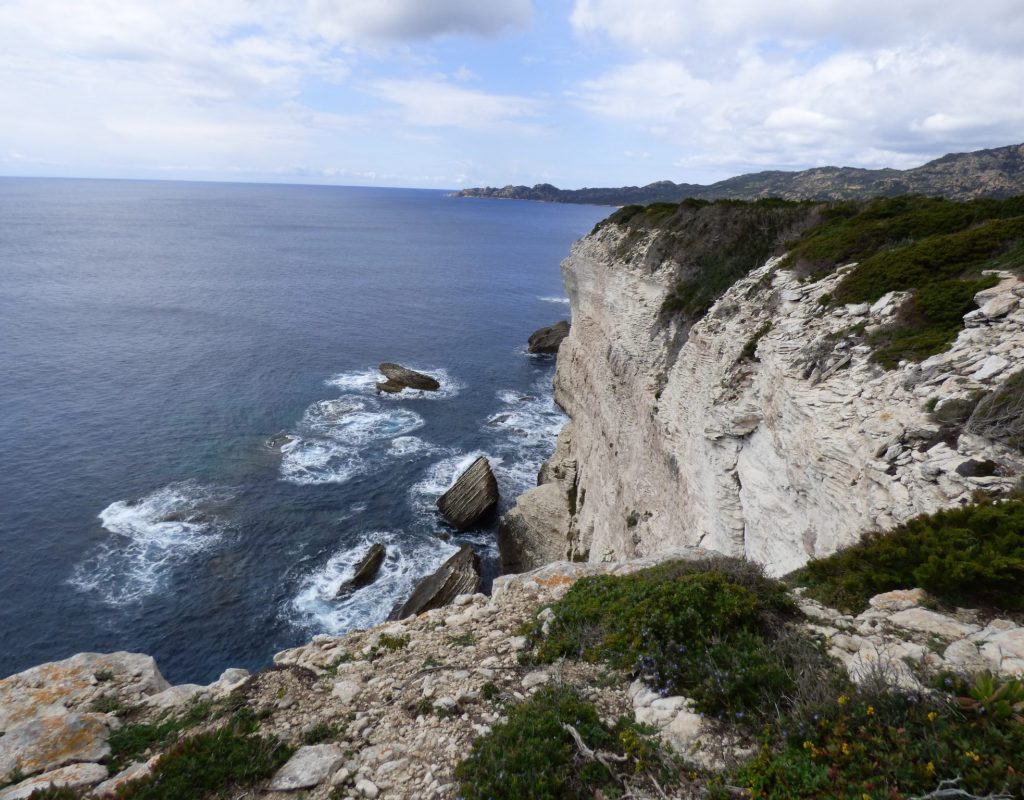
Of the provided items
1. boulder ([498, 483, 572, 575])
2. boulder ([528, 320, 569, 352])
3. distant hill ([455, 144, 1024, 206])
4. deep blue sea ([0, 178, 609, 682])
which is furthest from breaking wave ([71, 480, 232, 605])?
distant hill ([455, 144, 1024, 206])

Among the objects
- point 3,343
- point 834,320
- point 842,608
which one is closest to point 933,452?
point 842,608

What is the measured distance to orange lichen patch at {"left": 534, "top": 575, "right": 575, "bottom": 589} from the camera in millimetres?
10594

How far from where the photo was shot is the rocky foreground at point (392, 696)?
5930mm

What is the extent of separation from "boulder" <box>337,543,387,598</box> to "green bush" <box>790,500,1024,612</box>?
25.2m

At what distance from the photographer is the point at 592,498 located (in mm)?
32000

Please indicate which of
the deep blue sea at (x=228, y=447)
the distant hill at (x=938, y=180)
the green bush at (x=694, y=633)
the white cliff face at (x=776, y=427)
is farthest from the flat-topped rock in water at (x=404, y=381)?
the green bush at (x=694, y=633)

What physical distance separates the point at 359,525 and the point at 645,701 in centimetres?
2998

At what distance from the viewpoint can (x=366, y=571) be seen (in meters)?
29.8

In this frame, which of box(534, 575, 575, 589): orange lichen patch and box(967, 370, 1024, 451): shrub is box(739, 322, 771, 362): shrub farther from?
box(534, 575, 575, 589): orange lichen patch

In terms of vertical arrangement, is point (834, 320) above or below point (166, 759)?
above

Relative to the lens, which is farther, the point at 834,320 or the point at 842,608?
the point at 834,320

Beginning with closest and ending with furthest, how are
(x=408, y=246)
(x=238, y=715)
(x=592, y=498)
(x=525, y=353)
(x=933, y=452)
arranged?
(x=238, y=715), (x=933, y=452), (x=592, y=498), (x=525, y=353), (x=408, y=246)

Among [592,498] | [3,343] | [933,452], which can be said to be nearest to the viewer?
[933,452]

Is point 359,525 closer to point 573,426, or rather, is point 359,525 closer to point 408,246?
point 573,426
